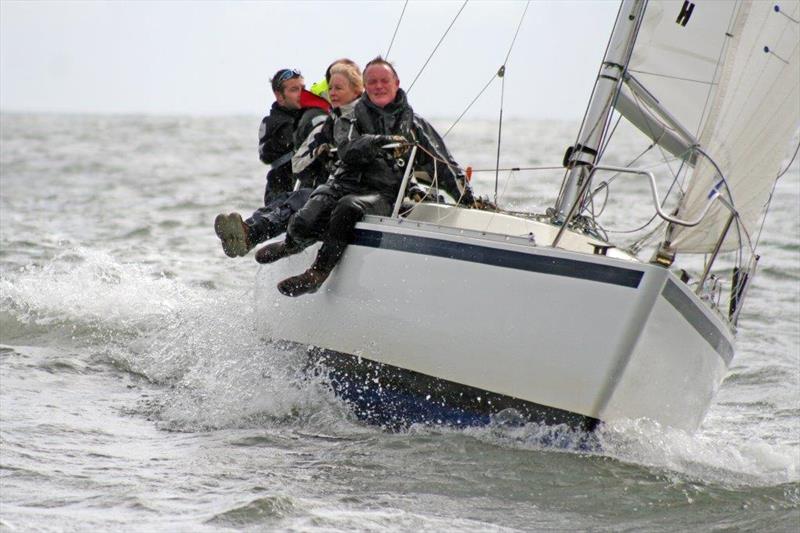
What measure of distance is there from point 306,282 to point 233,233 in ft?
2.63

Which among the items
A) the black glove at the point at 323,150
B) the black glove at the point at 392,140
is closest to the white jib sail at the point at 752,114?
the black glove at the point at 392,140

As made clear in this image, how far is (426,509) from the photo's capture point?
16.8 ft

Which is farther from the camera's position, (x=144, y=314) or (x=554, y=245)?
(x=144, y=314)

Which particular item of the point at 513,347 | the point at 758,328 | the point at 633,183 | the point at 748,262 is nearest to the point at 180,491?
the point at 513,347

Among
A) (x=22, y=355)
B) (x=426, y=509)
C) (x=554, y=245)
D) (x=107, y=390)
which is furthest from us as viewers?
(x=22, y=355)

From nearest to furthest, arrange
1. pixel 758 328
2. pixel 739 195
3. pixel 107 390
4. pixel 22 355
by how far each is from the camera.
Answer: pixel 739 195 → pixel 107 390 → pixel 22 355 → pixel 758 328

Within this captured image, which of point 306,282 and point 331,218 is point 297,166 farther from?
point 306,282

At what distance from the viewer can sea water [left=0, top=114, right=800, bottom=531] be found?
504cm

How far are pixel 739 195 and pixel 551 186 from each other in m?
15.9

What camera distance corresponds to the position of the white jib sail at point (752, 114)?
21.0ft

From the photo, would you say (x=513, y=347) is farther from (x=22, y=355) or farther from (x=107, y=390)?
(x=22, y=355)

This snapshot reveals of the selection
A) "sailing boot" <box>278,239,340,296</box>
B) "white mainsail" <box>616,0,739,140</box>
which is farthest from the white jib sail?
"sailing boot" <box>278,239,340,296</box>

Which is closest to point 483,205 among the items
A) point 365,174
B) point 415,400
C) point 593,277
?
point 365,174

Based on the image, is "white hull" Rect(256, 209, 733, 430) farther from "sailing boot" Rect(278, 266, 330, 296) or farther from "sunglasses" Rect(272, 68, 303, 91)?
"sunglasses" Rect(272, 68, 303, 91)
